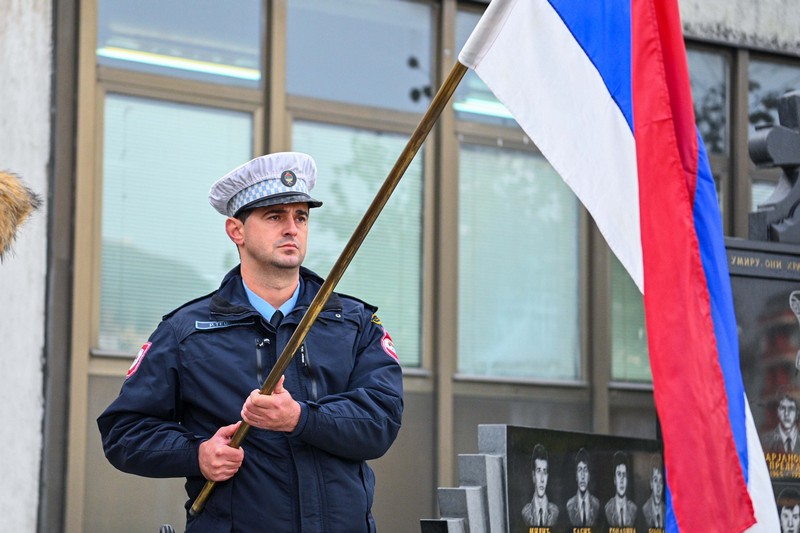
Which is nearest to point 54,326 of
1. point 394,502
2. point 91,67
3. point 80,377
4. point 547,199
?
point 80,377

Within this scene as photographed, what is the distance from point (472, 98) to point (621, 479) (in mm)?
3356

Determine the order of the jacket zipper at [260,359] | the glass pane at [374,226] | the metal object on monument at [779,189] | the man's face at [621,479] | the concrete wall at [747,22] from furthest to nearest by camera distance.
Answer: the concrete wall at [747,22] → the glass pane at [374,226] → the metal object on monument at [779,189] → the man's face at [621,479] → the jacket zipper at [260,359]

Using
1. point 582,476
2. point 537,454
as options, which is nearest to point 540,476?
point 537,454

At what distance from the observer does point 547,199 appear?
10141mm

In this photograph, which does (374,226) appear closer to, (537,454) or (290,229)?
(537,454)

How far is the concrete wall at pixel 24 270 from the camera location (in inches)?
311

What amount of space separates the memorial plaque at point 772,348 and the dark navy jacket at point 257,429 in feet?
10.9

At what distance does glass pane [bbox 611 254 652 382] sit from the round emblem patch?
5.95m

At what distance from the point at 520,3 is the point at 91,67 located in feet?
14.9

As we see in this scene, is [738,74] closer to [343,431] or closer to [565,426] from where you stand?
[565,426]

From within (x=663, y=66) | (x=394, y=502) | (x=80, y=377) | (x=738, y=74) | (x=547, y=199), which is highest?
(x=738, y=74)

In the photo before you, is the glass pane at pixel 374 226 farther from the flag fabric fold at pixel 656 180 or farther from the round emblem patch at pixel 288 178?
the flag fabric fold at pixel 656 180

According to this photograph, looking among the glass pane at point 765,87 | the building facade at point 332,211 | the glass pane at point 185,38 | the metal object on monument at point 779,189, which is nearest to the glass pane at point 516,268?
the building facade at point 332,211

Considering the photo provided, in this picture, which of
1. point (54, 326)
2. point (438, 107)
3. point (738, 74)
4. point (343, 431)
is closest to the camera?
point (438, 107)
